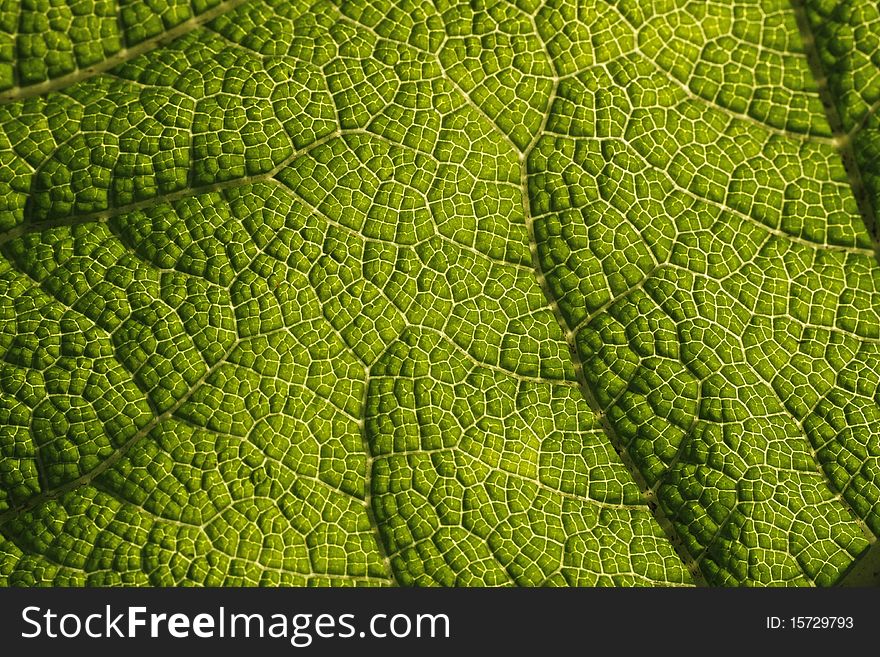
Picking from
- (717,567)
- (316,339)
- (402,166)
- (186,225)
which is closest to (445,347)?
(316,339)

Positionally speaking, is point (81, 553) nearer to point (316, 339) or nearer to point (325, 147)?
point (316, 339)

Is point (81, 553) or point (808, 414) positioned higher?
point (808, 414)

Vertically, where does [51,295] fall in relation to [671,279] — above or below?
below

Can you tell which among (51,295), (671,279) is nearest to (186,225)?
(51,295)

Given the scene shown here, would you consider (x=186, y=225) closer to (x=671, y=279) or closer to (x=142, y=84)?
(x=142, y=84)

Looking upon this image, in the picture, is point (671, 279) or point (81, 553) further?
point (671, 279)

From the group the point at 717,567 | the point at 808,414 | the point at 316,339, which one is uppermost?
the point at 808,414
